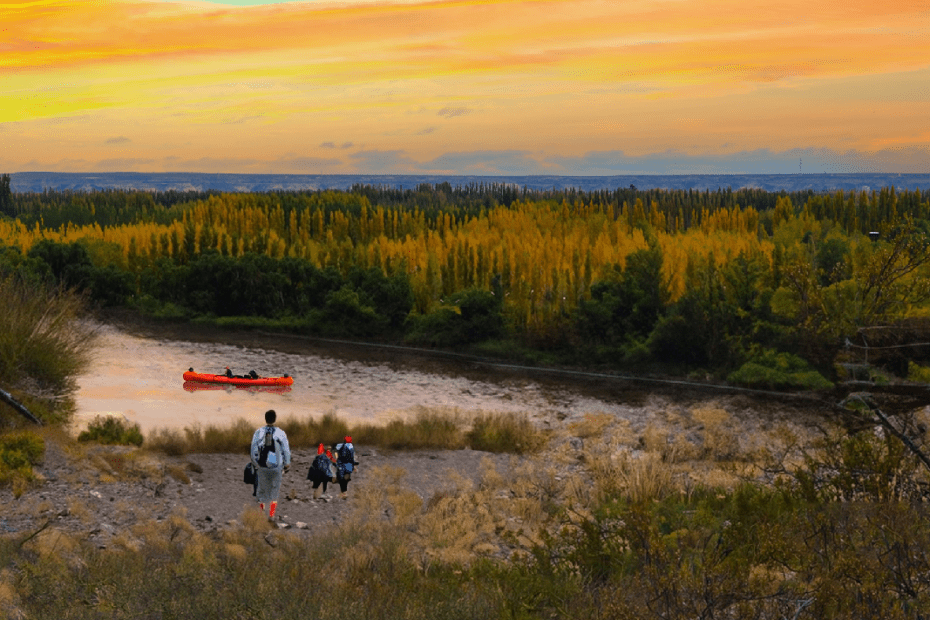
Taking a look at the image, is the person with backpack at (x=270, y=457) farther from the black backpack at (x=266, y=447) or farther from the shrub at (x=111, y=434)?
the shrub at (x=111, y=434)

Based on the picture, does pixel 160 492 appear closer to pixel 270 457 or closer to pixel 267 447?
pixel 270 457

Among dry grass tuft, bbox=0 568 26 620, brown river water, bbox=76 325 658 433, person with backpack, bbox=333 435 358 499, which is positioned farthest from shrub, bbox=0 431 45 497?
person with backpack, bbox=333 435 358 499

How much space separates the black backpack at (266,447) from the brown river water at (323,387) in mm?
9429

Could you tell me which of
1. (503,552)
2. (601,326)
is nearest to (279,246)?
(601,326)

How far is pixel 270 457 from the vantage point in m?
14.8

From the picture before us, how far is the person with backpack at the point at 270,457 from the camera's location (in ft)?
48.1

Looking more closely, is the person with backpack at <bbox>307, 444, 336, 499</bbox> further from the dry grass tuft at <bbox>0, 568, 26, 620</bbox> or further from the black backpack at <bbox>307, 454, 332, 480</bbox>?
the dry grass tuft at <bbox>0, 568, 26, 620</bbox>

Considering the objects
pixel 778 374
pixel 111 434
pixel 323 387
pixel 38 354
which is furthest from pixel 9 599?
pixel 778 374

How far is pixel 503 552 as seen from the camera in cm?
1469

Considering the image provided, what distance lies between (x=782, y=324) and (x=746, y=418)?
573cm

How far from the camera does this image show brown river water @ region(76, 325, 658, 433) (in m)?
27.6

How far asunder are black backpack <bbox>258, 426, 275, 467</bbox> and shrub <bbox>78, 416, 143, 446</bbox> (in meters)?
6.79

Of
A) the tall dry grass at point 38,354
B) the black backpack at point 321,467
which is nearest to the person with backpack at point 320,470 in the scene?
the black backpack at point 321,467

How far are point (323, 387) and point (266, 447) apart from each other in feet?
A: 56.9
